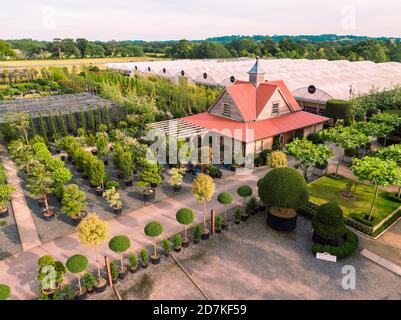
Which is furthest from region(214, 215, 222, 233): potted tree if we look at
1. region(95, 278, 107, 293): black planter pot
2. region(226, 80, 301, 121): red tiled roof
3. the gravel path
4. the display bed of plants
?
region(226, 80, 301, 121): red tiled roof

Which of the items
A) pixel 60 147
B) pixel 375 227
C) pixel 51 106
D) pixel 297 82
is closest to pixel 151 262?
pixel 375 227

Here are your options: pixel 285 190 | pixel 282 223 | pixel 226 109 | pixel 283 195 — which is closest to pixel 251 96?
pixel 226 109

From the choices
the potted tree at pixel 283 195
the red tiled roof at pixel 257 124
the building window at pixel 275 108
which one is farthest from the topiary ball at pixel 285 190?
the building window at pixel 275 108

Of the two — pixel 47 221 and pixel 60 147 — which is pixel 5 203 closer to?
pixel 47 221

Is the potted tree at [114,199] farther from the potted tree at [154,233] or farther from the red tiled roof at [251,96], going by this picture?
the red tiled roof at [251,96]

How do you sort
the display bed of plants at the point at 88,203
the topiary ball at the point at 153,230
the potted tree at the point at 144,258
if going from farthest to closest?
the display bed of plants at the point at 88,203 → the topiary ball at the point at 153,230 → the potted tree at the point at 144,258
